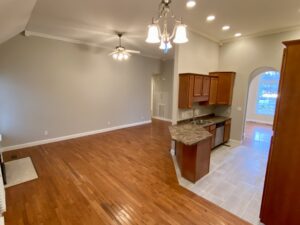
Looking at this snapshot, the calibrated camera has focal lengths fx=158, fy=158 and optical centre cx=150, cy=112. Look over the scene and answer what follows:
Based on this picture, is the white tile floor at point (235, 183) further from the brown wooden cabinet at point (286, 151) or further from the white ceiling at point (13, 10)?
the white ceiling at point (13, 10)

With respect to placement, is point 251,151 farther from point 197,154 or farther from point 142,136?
point 142,136

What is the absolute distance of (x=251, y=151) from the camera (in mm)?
4816

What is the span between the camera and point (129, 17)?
3590mm

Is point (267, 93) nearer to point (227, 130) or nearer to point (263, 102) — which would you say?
point (263, 102)

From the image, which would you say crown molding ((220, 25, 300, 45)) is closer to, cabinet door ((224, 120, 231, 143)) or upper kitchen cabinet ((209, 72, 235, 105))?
upper kitchen cabinet ((209, 72, 235, 105))

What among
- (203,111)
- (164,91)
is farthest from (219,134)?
(164,91)

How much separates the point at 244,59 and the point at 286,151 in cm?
413

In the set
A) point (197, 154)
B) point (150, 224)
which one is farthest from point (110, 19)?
point (150, 224)

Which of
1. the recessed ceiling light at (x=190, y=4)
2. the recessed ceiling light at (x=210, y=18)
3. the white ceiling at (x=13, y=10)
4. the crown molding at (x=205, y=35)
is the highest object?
the crown molding at (x=205, y=35)

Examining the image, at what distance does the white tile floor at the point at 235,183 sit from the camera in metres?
2.56

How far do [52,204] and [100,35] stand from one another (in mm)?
4461

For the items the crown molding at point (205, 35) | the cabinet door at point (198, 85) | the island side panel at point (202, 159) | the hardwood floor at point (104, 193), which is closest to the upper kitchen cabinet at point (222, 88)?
Answer: the cabinet door at point (198, 85)

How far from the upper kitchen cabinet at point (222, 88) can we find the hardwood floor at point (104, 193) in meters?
2.48

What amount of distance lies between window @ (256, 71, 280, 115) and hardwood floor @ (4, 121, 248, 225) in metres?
7.03
